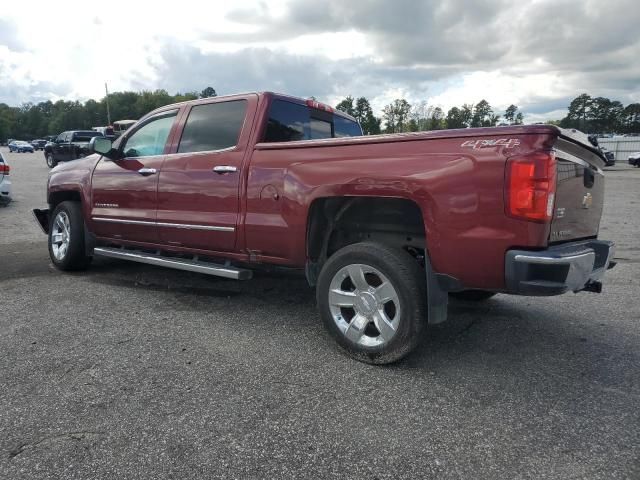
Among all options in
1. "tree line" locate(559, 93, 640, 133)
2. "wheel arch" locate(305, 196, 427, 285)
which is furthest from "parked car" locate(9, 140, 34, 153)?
"tree line" locate(559, 93, 640, 133)

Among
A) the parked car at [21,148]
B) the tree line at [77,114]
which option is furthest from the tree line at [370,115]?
the parked car at [21,148]

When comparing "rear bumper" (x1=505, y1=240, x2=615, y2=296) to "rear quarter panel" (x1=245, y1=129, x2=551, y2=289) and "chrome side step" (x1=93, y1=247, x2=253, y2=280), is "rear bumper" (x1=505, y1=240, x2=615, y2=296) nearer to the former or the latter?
"rear quarter panel" (x1=245, y1=129, x2=551, y2=289)

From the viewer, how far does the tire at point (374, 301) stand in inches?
125

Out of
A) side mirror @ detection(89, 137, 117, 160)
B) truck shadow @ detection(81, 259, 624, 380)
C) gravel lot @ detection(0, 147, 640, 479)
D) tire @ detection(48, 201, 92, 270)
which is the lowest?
truck shadow @ detection(81, 259, 624, 380)

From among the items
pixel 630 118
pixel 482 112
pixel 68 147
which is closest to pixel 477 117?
pixel 482 112

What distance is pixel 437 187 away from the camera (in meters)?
2.97

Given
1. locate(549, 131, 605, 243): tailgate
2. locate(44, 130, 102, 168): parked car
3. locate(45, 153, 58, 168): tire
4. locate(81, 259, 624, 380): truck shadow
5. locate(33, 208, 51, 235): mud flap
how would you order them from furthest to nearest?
locate(45, 153, 58, 168): tire → locate(44, 130, 102, 168): parked car → locate(33, 208, 51, 235): mud flap → locate(81, 259, 624, 380): truck shadow → locate(549, 131, 605, 243): tailgate

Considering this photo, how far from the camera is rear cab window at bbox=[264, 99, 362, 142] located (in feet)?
14.1

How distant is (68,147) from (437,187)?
1012 inches

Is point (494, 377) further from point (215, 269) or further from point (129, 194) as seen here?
point (129, 194)

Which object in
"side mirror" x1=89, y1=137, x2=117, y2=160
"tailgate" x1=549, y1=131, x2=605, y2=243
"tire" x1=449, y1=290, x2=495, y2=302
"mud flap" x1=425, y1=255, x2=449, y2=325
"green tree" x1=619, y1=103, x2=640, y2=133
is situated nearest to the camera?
"tailgate" x1=549, y1=131, x2=605, y2=243

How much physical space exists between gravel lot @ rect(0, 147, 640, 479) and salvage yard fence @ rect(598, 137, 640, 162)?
43.4 meters

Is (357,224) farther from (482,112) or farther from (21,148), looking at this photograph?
(21,148)

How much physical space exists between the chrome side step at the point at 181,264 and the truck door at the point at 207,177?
158 mm
